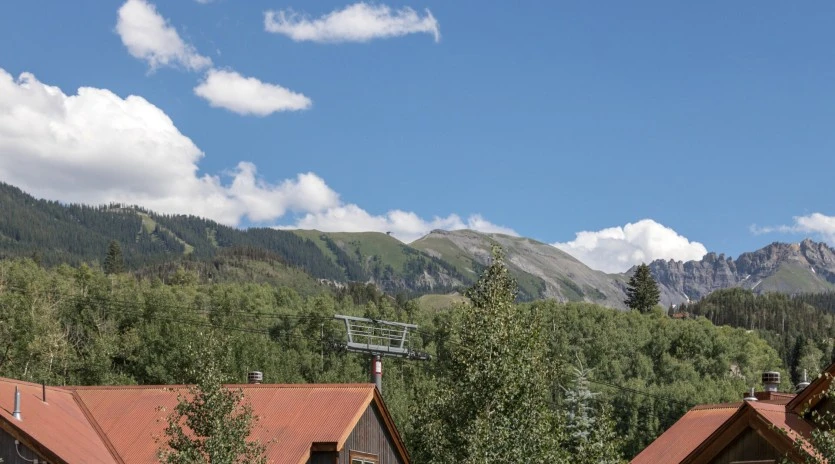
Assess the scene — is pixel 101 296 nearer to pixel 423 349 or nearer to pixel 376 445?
pixel 423 349

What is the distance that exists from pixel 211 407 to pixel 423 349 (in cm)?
10096

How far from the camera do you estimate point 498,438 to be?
32.9 metres

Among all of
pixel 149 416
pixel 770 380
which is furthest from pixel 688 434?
pixel 149 416

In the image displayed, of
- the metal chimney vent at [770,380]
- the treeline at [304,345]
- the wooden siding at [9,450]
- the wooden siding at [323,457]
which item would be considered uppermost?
the treeline at [304,345]

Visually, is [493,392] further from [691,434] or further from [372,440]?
[372,440]

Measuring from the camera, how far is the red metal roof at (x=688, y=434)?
1510 inches

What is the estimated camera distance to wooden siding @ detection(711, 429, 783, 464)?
3127cm

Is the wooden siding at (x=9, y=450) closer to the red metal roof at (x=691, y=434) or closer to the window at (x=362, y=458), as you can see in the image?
the window at (x=362, y=458)

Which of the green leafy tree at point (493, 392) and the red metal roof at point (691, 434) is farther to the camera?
the red metal roof at point (691, 434)

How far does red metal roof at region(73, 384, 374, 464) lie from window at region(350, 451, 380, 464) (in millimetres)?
1439

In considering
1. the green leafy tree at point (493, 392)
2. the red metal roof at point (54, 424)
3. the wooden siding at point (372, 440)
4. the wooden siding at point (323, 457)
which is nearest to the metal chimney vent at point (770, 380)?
the green leafy tree at point (493, 392)

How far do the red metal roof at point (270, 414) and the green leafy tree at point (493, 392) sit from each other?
4.24m

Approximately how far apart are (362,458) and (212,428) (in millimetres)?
11634

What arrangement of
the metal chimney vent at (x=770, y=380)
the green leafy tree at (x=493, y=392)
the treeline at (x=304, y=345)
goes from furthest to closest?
the treeline at (x=304, y=345)
the metal chimney vent at (x=770, y=380)
the green leafy tree at (x=493, y=392)
